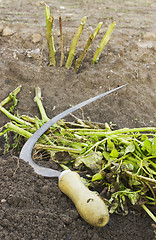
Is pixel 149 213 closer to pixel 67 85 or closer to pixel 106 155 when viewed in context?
pixel 106 155

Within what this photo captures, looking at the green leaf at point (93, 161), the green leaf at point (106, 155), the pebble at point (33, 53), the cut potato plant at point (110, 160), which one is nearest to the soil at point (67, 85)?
the pebble at point (33, 53)

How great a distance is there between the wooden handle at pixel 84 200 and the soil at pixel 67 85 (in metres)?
0.07

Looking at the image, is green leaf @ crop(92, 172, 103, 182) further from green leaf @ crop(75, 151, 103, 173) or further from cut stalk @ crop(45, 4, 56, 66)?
cut stalk @ crop(45, 4, 56, 66)

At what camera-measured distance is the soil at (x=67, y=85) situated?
1.41m

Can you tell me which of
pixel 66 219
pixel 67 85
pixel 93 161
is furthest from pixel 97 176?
pixel 67 85

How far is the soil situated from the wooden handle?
0.07m

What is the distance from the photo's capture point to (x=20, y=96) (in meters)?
2.65

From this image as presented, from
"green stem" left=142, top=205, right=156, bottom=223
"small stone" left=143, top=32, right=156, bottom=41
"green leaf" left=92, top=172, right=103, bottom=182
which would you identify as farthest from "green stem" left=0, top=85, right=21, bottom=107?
"small stone" left=143, top=32, right=156, bottom=41

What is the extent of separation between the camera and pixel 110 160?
5.45 ft

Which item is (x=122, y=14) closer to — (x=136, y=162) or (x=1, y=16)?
(x=1, y=16)

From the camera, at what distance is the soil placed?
141cm

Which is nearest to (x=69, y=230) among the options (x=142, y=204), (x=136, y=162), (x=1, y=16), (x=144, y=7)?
(x=142, y=204)

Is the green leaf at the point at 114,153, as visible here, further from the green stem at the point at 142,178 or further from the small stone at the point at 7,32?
the small stone at the point at 7,32

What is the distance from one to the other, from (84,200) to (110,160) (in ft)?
1.21
